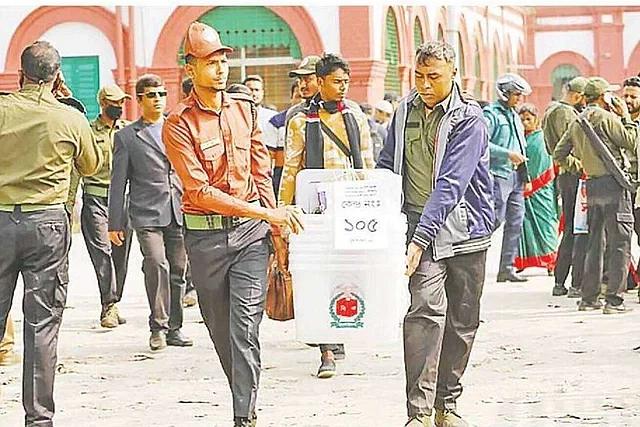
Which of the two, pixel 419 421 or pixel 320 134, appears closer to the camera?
pixel 419 421

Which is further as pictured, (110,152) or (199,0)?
(199,0)

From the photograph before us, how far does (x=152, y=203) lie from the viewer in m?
9.67

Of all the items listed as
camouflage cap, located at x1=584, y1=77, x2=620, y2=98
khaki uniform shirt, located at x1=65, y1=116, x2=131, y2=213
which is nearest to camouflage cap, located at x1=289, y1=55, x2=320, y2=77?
khaki uniform shirt, located at x1=65, y1=116, x2=131, y2=213

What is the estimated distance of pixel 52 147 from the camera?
22.5 ft

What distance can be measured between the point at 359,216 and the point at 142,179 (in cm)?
341

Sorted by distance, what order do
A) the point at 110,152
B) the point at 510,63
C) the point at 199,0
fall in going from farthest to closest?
the point at 510,63, the point at 199,0, the point at 110,152

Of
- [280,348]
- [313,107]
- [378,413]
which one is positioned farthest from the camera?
[280,348]

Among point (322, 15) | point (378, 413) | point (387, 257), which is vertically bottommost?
point (378, 413)

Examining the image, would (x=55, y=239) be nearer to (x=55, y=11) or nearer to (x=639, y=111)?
(x=639, y=111)

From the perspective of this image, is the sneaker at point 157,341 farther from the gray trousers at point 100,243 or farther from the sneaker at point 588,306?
the sneaker at point 588,306

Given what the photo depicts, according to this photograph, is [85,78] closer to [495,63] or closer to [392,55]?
[392,55]

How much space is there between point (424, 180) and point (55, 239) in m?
1.76

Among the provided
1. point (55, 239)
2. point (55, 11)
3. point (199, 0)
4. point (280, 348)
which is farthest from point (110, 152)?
point (55, 11)

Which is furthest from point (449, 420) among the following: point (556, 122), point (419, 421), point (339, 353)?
point (556, 122)
